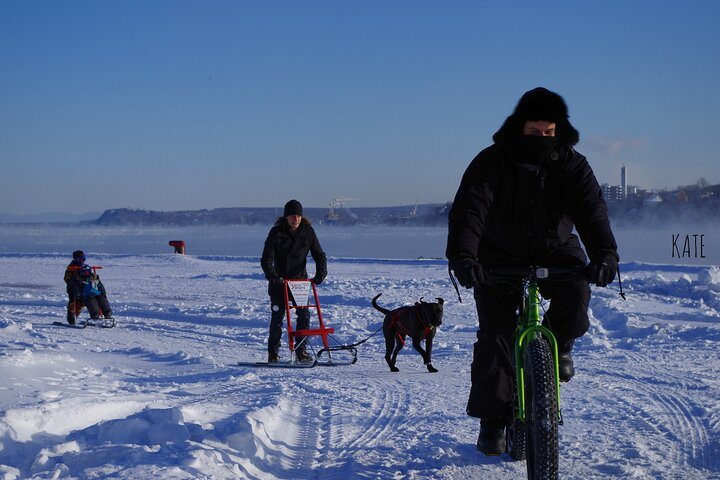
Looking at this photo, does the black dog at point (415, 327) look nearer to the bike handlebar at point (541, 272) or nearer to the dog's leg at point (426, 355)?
the dog's leg at point (426, 355)

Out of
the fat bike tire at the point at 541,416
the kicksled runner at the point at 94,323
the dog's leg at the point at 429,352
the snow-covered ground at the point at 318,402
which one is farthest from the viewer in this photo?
the kicksled runner at the point at 94,323

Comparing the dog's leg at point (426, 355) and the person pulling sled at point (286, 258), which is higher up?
the person pulling sled at point (286, 258)

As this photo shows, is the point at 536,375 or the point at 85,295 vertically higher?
the point at 536,375

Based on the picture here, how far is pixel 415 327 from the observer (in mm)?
7852

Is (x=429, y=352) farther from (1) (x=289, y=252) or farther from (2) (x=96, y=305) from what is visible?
(2) (x=96, y=305)

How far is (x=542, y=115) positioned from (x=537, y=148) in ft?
0.55

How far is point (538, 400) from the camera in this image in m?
3.37

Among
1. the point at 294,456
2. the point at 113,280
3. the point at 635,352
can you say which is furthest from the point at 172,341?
the point at 113,280

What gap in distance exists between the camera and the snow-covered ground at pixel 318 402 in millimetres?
4027

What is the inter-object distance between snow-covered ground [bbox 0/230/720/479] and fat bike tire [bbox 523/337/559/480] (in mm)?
634

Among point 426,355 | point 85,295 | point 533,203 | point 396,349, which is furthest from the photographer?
point 85,295

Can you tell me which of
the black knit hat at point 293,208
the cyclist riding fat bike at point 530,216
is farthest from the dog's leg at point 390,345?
the cyclist riding fat bike at point 530,216

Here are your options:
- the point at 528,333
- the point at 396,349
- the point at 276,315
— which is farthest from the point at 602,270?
the point at 276,315

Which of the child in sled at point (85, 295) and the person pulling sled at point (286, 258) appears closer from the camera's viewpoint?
the person pulling sled at point (286, 258)
